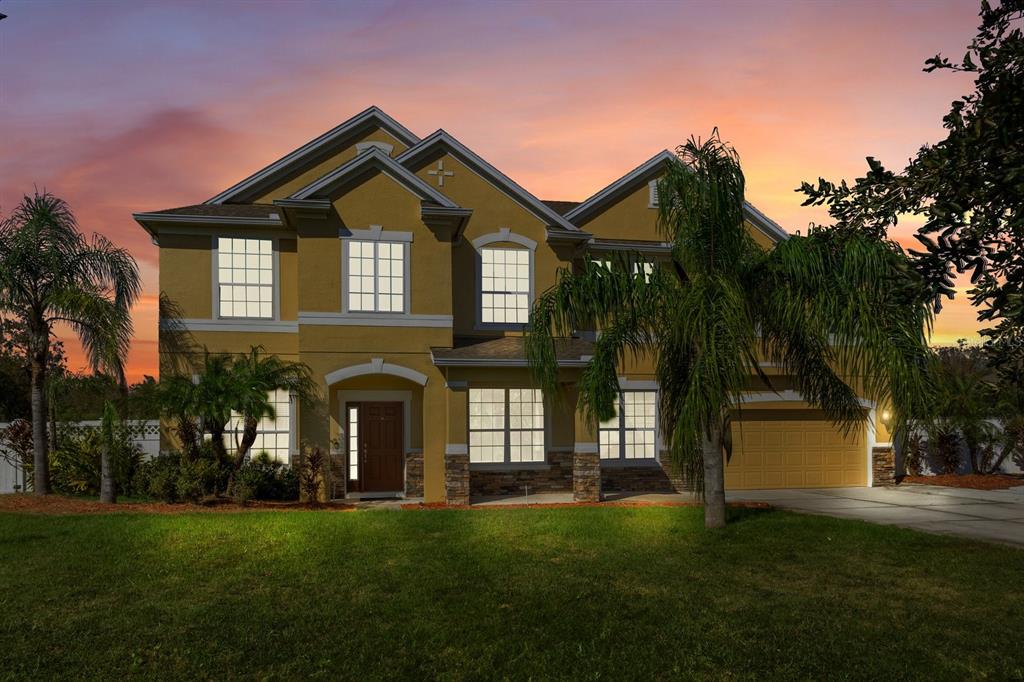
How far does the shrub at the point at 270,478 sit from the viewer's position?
17.9 m

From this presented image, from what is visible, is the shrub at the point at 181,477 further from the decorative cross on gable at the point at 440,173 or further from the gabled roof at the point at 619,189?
the gabled roof at the point at 619,189

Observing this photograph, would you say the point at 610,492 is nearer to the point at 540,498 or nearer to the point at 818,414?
the point at 540,498

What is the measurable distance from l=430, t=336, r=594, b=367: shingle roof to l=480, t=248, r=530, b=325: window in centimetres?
70

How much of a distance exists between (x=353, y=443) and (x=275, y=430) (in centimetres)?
183

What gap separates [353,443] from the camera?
19.9 m

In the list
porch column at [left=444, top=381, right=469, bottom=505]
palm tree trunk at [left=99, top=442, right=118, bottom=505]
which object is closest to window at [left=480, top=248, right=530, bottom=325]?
porch column at [left=444, top=381, right=469, bottom=505]

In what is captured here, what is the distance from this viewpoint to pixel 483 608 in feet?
30.6

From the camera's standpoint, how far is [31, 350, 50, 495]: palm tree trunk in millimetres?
17984

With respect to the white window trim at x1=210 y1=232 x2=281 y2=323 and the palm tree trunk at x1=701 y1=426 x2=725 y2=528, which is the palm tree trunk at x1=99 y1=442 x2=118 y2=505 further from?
the palm tree trunk at x1=701 y1=426 x2=725 y2=528

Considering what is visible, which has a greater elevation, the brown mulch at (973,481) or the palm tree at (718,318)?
the palm tree at (718,318)

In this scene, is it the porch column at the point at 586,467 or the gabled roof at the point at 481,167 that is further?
the gabled roof at the point at 481,167

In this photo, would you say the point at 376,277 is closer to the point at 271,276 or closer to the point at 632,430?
the point at 271,276

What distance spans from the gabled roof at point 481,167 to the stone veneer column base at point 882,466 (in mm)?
10296

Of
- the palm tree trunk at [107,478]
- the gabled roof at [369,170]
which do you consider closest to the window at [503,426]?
the gabled roof at [369,170]
